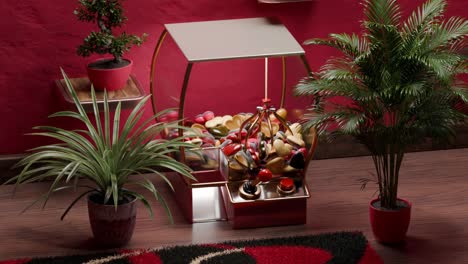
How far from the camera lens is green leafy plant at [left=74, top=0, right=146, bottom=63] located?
18.1 feet

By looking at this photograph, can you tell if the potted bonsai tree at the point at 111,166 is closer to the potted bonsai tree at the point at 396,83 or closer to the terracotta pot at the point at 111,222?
the terracotta pot at the point at 111,222

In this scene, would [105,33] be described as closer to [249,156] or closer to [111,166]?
[111,166]

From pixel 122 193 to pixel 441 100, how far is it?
1.73 meters

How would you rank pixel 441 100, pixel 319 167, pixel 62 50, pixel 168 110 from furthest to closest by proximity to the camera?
pixel 319 167
pixel 62 50
pixel 168 110
pixel 441 100

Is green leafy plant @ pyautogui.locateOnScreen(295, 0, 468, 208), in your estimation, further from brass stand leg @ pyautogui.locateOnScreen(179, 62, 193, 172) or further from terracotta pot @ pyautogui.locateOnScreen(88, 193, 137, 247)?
terracotta pot @ pyautogui.locateOnScreen(88, 193, 137, 247)

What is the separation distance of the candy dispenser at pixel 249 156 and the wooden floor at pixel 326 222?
4.2 inches

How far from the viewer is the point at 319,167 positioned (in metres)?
6.34

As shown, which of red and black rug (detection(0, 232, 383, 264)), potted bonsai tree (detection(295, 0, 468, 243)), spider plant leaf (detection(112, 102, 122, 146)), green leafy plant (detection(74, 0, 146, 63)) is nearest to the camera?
potted bonsai tree (detection(295, 0, 468, 243))

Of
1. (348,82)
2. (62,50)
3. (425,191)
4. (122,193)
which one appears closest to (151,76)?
(62,50)

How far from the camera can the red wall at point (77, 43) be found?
562cm

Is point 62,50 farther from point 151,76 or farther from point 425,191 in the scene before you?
point 425,191

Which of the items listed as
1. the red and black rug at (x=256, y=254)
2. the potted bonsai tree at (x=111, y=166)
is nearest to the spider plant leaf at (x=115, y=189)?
the potted bonsai tree at (x=111, y=166)

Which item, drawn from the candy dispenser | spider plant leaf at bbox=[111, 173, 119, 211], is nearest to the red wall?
the candy dispenser

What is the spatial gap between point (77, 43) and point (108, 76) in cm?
41
